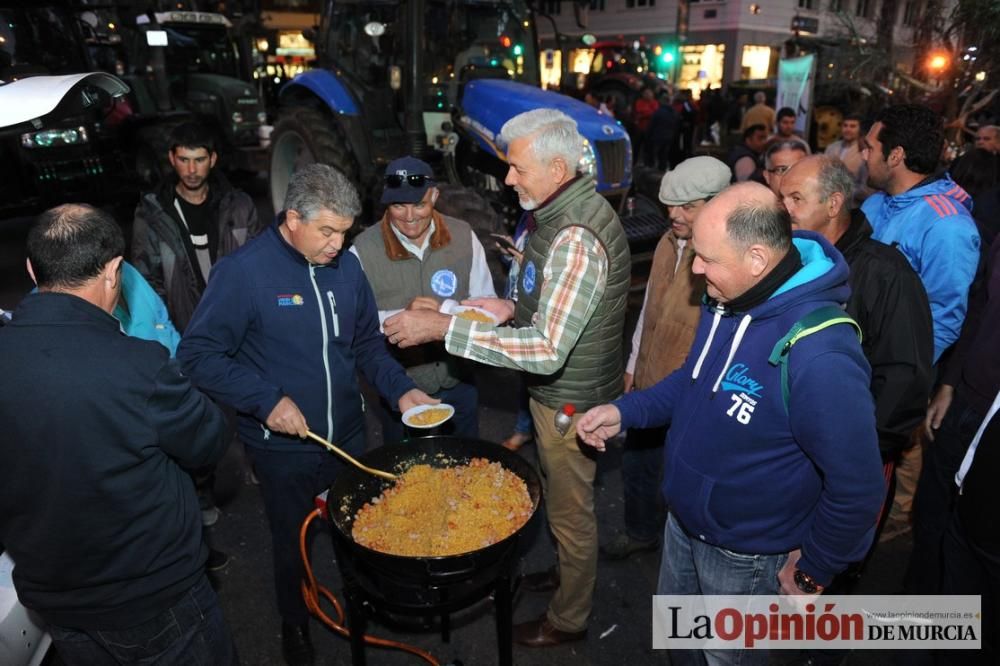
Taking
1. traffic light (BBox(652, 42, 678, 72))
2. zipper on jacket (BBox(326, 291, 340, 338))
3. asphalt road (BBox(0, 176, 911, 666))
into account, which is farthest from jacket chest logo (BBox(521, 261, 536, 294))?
traffic light (BBox(652, 42, 678, 72))

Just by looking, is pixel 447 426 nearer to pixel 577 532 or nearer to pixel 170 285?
pixel 577 532

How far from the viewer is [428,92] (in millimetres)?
6961

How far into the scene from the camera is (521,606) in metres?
3.42

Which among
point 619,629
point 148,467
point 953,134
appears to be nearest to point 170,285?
point 148,467

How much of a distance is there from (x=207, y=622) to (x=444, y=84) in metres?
6.16

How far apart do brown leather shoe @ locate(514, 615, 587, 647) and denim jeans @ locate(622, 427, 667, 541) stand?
2.68ft

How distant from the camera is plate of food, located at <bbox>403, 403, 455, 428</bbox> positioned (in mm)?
2584

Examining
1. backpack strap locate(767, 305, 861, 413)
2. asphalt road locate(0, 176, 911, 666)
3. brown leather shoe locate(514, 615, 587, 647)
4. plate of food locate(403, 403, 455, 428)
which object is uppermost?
backpack strap locate(767, 305, 861, 413)

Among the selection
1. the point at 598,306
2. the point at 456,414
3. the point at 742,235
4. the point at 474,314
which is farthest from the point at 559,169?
the point at 456,414

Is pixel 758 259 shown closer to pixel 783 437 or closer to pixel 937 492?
pixel 783 437

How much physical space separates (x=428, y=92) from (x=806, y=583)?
6294mm

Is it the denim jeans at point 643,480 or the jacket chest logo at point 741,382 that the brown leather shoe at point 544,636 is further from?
the jacket chest logo at point 741,382

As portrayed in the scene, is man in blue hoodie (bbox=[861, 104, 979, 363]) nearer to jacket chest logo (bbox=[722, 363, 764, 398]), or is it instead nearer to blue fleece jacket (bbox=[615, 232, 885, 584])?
blue fleece jacket (bbox=[615, 232, 885, 584])

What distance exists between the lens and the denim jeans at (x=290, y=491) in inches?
109
